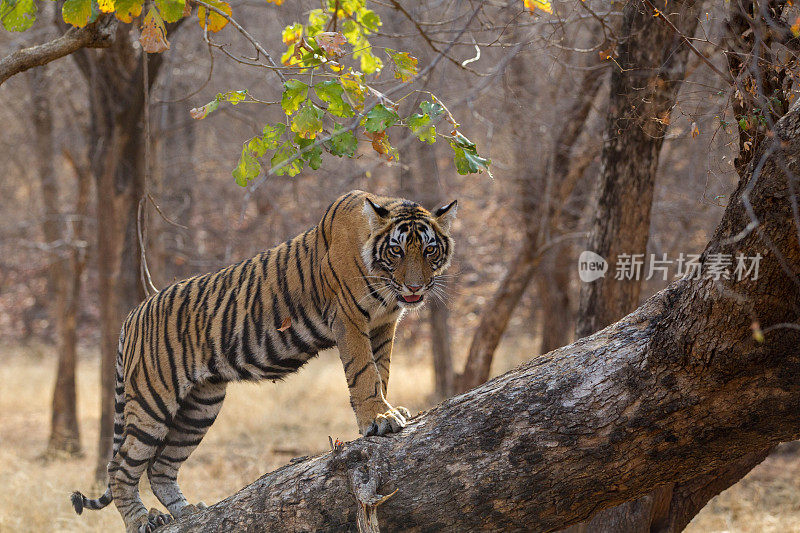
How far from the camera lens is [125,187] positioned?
7285mm

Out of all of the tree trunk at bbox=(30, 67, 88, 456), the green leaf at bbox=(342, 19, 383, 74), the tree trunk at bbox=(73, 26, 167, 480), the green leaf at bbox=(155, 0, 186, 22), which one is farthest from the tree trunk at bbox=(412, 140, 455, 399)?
the green leaf at bbox=(155, 0, 186, 22)

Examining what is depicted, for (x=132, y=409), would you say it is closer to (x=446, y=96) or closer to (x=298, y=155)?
(x=298, y=155)

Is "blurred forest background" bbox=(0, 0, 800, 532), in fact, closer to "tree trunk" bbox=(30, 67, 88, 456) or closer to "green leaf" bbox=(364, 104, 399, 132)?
"tree trunk" bbox=(30, 67, 88, 456)

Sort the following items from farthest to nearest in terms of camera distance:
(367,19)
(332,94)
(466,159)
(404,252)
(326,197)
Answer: (326,197)
(367,19)
(404,252)
(466,159)
(332,94)

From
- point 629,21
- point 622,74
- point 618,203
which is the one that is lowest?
point 618,203

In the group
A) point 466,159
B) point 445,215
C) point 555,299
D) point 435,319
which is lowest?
point 435,319

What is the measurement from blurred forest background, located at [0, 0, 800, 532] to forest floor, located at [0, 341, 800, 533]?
34 mm

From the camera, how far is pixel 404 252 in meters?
4.13

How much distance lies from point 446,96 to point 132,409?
4771 millimetres

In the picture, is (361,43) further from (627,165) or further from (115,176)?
(115,176)

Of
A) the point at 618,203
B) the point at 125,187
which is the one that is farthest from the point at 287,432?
the point at 618,203

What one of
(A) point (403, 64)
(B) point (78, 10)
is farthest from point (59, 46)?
(A) point (403, 64)

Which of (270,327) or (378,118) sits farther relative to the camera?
(270,327)

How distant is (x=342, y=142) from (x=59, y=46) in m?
1.57
